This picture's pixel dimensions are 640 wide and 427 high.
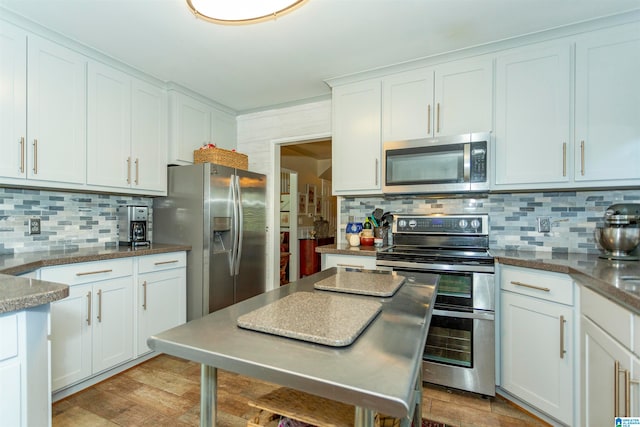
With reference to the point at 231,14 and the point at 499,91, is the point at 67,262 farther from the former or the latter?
the point at 499,91

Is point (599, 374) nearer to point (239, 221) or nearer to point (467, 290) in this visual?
point (467, 290)

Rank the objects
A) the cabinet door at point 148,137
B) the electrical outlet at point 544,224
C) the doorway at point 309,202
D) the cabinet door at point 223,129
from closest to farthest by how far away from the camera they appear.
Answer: the electrical outlet at point 544,224
the cabinet door at point 148,137
the cabinet door at point 223,129
the doorway at point 309,202

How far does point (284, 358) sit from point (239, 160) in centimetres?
289

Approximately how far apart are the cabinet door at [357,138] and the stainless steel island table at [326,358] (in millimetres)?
1875

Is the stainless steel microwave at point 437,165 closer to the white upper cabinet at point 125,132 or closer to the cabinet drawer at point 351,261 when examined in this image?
the cabinet drawer at point 351,261

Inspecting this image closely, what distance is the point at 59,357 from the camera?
1.93 meters

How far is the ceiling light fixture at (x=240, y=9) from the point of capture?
132 cm

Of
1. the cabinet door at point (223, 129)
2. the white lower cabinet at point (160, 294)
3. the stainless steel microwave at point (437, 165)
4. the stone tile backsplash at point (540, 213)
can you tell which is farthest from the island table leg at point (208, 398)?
the cabinet door at point (223, 129)

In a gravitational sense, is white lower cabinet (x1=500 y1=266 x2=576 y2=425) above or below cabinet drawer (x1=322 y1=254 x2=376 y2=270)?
below

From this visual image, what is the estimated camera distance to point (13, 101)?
1.95m

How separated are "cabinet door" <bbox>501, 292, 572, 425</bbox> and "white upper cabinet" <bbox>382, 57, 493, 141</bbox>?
1.28 metres

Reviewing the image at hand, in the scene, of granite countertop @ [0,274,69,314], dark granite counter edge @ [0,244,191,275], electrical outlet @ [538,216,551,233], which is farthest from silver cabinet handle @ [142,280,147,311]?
electrical outlet @ [538,216,551,233]

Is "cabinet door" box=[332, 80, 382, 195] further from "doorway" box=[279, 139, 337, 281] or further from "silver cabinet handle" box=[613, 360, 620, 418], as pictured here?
"doorway" box=[279, 139, 337, 281]

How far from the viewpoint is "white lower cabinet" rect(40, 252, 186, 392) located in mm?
1948
